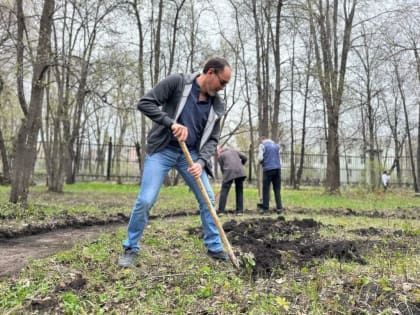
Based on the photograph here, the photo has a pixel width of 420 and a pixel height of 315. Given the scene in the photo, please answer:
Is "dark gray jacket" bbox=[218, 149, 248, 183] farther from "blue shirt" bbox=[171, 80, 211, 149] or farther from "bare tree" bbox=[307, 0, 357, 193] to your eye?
"bare tree" bbox=[307, 0, 357, 193]

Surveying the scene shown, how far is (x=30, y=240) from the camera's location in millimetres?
5883

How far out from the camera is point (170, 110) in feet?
14.0

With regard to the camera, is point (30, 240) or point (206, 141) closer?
point (206, 141)

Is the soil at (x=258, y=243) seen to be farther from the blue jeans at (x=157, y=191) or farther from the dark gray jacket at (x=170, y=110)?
the dark gray jacket at (x=170, y=110)

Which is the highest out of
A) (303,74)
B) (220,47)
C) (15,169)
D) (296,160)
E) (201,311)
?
(220,47)

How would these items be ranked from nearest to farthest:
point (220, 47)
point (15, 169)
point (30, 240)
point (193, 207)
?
point (30, 240) < point (15, 169) < point (193, 207) < point (220, 47)

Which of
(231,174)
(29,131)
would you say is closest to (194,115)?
(231,174)

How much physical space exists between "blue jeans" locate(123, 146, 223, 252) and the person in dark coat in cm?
509

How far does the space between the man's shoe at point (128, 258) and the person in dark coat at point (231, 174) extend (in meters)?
5.44

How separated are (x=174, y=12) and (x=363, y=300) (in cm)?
2100

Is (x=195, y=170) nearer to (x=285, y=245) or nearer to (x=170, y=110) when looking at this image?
(x=170, y=110)

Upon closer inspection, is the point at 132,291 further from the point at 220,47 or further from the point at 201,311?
the point at 220,47

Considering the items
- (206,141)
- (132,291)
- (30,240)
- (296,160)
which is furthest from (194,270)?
(296,160)

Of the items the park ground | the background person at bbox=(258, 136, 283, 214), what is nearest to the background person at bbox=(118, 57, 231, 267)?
the park ground
